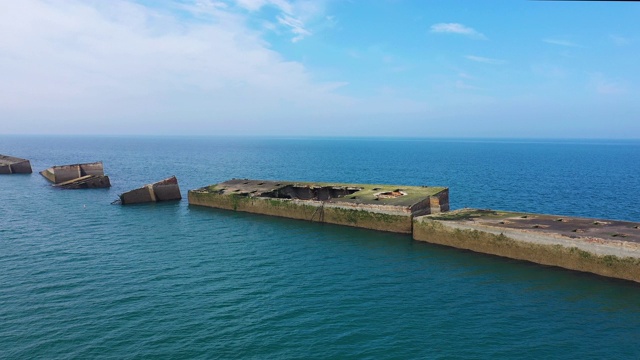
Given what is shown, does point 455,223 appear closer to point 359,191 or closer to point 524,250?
point 524,250

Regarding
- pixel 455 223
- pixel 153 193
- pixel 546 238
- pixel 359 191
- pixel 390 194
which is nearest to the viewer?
pixel 546 238

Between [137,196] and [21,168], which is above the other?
[21,168]

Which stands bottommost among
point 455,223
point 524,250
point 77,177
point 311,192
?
point 524,250

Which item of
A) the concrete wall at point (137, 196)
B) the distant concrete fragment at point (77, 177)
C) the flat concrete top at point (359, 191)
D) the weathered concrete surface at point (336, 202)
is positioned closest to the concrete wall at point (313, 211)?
the weathered concrete surface at point (336, 202)

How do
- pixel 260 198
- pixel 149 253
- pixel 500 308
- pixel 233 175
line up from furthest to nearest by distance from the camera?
pixel 233 175 → pixel 260 198 → pixel 149 253 → pixel 500 308

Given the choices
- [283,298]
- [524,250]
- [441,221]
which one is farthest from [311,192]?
[283,298]

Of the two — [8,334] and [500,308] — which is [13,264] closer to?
[8,334]

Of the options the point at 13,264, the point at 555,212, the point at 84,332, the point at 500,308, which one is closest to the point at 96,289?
the point at 84,332

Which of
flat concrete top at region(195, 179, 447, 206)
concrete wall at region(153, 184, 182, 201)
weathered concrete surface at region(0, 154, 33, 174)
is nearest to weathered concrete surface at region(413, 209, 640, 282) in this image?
flat concrete top at region(195, 179, 447, 206)
